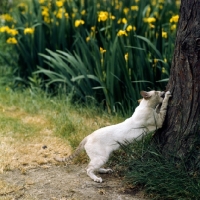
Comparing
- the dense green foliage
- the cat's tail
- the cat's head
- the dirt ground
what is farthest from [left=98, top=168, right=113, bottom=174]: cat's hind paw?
the dense green foliage

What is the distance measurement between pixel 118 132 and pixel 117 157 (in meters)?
0.40

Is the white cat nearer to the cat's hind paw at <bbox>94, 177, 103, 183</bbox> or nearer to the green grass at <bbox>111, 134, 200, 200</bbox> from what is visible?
the cat's hind paw at <bbox>94, 177, 103, 183</bbox>

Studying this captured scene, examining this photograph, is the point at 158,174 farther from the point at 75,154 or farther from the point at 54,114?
the point at 54,114

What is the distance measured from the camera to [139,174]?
3.91 m

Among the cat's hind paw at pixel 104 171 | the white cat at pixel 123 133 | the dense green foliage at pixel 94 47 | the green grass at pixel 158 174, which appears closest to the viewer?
the green grass at pixel 158 174

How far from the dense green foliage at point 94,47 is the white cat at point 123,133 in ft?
3.74

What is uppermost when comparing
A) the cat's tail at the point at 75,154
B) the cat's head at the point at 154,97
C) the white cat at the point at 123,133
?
the cat's head at the point at 154,97

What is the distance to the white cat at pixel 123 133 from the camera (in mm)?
4078

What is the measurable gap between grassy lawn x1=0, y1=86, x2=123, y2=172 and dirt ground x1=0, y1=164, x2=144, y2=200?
166 millimetres

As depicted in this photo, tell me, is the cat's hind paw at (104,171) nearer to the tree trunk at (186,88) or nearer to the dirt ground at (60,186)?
the dirt ground at (60,186)

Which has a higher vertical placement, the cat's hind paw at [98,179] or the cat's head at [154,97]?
the cat's head at [154,97]

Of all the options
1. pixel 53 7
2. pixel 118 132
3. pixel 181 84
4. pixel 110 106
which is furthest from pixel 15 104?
pixel 181 84

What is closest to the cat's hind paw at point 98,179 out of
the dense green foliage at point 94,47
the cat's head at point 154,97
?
the cat's head at point 154,97

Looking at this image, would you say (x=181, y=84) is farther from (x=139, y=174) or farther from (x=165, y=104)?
(x=139, y=174)
